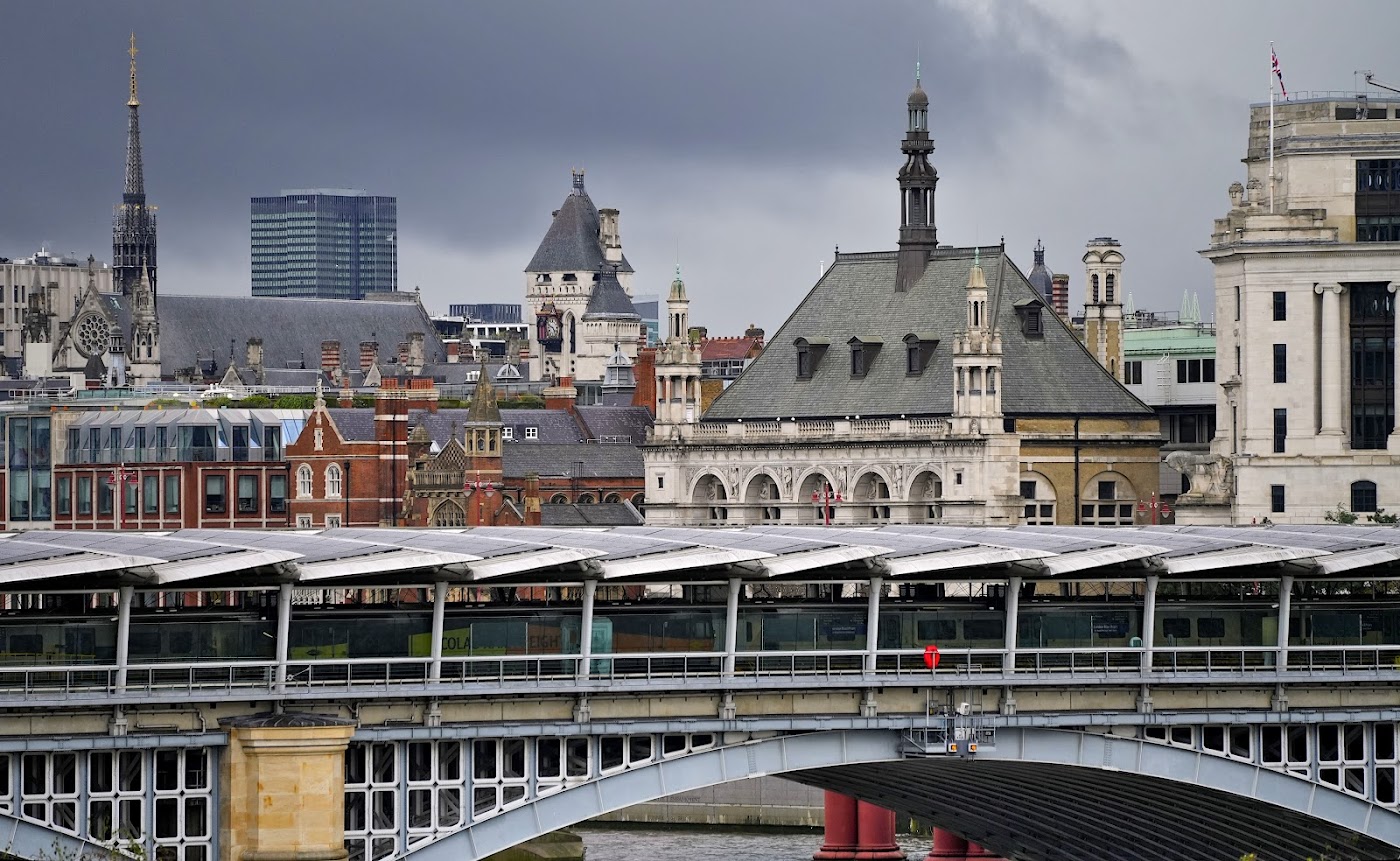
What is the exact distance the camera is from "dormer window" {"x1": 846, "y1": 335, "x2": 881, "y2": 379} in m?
130

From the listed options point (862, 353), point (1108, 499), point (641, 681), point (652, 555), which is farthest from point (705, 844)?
point (641, 681)

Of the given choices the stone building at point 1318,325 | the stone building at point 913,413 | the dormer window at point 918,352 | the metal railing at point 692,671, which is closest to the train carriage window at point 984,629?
the metal railing at point 692,671

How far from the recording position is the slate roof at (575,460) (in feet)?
481

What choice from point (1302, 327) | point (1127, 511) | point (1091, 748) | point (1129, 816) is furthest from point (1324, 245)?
point (1091, 748)

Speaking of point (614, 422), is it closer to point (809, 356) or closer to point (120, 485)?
point (120, 485)

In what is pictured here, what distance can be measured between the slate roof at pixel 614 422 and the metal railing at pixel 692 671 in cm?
10623

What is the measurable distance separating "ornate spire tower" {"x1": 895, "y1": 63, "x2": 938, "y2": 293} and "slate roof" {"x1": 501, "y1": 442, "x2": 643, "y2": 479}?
22.9 meters

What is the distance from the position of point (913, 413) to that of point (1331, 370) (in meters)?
20.5

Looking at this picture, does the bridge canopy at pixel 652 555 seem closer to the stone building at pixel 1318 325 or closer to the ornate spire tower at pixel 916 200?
the stone building at pixel 1318 325

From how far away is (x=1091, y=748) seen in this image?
177 feet

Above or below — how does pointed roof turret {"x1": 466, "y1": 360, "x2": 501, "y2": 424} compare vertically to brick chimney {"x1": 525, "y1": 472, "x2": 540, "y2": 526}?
above

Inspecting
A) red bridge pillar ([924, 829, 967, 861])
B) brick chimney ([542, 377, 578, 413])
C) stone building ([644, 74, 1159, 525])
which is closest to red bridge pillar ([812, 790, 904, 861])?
red bridge pillar ([924, 829, 967, 861])

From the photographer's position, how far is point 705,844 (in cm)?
9712

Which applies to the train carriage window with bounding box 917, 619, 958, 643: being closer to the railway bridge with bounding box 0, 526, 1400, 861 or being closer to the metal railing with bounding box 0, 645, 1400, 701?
the railway bridge with bounding box 0, 526, 1400, 861
